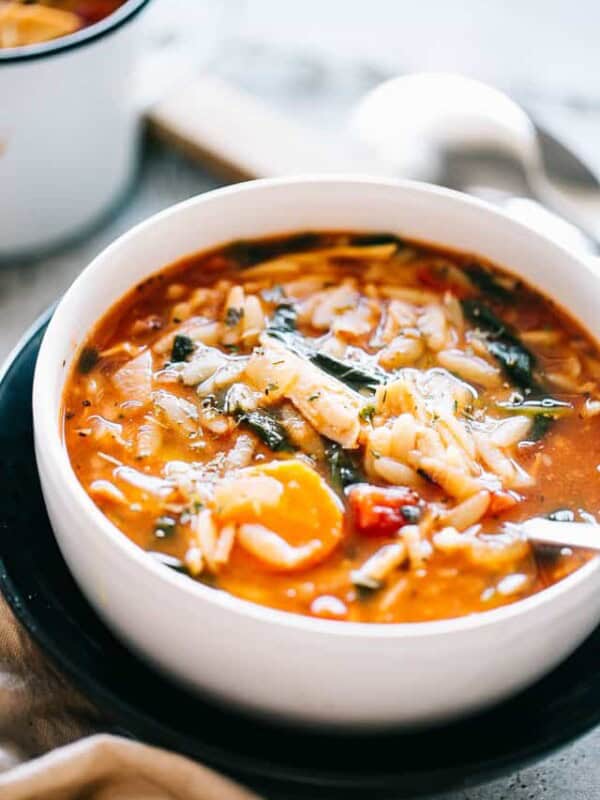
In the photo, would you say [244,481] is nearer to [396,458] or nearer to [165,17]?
[396,458]

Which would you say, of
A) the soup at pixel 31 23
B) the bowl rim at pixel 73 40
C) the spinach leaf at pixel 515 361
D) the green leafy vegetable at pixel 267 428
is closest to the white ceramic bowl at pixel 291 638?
the green leafy vegetable at pixel 267 428

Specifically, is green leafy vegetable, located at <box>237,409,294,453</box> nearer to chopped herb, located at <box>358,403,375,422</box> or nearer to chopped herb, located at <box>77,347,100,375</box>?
chopped herb, located at <box>358,403,375,422</box>

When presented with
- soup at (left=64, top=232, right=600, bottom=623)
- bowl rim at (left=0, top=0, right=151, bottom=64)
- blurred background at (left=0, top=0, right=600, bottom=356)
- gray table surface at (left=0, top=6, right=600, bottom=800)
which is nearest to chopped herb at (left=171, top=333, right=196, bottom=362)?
soup at (left=64, top=232, right=600, bottom=623)

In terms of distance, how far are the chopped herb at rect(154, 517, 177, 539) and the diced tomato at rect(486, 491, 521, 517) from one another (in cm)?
54

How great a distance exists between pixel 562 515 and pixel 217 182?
183 cm

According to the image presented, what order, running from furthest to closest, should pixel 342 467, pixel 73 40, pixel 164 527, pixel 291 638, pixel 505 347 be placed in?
pixel 73 40
pixel 505 347
pixel 342 467
pixel 164 527
pixel 291 638

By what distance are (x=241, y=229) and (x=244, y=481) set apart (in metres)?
0.74

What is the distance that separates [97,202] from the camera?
3463 mm

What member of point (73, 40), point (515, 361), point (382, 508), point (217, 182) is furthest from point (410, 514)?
point (217, 182)

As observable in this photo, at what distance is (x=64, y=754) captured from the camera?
2.04 m

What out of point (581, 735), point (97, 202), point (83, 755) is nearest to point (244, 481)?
point (83, 755)

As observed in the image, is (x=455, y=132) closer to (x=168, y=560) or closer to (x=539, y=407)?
(x=539, y=407)

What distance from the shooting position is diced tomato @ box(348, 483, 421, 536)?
2117 millimetres

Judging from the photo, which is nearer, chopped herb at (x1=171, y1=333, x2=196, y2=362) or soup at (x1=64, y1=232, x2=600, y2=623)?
soup at (x1=64, y1=232, x2=600, y2=623)
